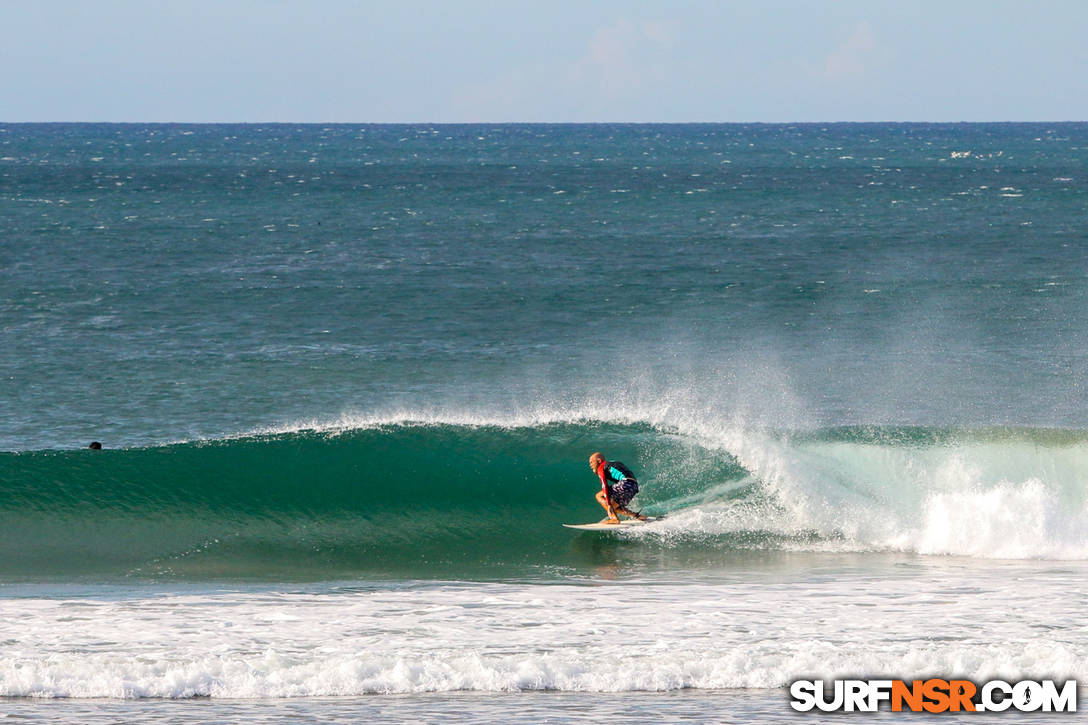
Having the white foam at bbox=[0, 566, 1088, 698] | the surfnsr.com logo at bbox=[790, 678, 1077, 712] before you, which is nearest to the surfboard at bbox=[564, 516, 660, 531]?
the white foam at bbox=[0, 566, 1088, 698]

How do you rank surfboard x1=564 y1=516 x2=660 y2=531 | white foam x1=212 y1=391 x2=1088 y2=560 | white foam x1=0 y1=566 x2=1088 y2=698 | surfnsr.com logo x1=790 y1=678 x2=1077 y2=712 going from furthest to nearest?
1. surfboard x1=564 y1=516 x2=660 y2=531
2. white foam x1=212 y1=391 x2=1088 y2=560
3. white foam x1=0 y1=566 x2=1088 y2=698
4. surfnsr.com logo x1=790 y1=678 x2=1077 y2=712

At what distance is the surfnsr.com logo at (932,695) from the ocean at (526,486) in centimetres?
24

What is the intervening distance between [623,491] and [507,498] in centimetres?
246

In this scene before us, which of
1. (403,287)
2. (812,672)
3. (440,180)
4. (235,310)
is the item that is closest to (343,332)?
(235,310)

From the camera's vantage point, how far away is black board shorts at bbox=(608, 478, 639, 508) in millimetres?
16828

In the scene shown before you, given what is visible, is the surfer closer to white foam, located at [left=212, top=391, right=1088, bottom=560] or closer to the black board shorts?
the black board shorts

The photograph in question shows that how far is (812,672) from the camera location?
1141cm

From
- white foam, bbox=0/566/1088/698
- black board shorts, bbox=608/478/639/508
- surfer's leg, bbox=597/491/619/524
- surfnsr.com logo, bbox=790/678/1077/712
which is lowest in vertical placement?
surfnsr.com logo, bbox=790/678/1077/712

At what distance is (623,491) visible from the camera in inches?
663

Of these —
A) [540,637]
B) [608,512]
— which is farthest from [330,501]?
[540,637]

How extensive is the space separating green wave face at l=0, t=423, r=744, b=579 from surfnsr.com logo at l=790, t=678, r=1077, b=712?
5.30 m

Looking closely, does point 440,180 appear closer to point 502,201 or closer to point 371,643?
point 502,201

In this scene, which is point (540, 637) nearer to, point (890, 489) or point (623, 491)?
point (623, 491)

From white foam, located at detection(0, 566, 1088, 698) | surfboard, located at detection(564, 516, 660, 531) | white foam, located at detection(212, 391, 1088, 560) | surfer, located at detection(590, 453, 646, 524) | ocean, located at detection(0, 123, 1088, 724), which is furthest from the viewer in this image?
surfboard, located at detection(564, 516, 660, 531)
